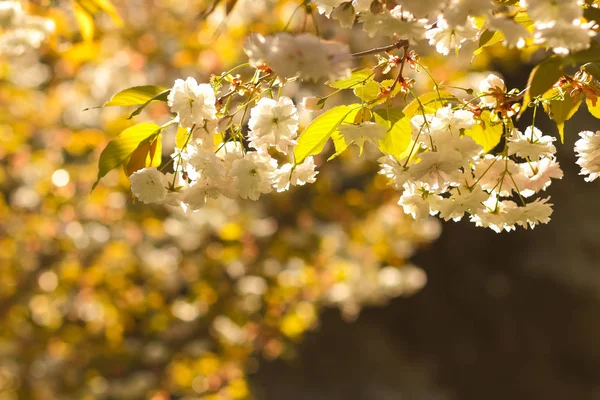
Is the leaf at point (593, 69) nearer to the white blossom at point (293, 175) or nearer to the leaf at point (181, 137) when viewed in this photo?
the white blossom at point (293, 175)

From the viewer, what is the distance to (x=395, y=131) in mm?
635

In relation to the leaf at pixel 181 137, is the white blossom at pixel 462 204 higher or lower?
lower

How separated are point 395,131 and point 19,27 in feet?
4.12

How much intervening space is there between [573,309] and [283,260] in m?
2.71

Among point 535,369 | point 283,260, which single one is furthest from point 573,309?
point 283,260

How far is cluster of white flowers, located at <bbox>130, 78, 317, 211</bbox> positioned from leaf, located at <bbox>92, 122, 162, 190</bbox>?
0.12ft

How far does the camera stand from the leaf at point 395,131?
0.63 m

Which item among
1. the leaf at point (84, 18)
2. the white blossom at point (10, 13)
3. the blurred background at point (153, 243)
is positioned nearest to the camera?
the leaf at point (84, 18)

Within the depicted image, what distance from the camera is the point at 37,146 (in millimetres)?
3268

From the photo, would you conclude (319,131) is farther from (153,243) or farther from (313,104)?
(153,243)

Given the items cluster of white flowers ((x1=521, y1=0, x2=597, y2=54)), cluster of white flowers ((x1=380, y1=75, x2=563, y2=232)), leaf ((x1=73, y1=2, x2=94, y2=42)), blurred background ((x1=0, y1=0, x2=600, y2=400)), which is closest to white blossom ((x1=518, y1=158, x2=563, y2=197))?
cluster of white flowers ((x1=380, y1=75, x2=563, y2=232))

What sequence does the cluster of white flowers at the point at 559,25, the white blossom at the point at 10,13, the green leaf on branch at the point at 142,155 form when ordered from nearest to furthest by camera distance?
the cluster of white flowers at the point at 559,25 < the green leaf on branch at the point at 142,155 < the white blossom at the point at 10,13

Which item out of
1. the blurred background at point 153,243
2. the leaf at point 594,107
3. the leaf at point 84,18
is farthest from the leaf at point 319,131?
the blurred background at point 153,243

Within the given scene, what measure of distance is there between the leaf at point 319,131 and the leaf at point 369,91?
0.01 m
